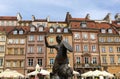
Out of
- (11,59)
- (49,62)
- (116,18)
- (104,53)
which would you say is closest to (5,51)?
(11,59)

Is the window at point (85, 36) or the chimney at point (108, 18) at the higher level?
the chimney at point (108, 18)

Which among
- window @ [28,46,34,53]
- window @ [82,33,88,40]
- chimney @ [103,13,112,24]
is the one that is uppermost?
chimney @ [103,13,112,24]

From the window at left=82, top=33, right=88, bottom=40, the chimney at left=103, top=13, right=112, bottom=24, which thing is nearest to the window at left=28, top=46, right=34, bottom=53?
the window at left=82, top=33, right=88, bottom=40

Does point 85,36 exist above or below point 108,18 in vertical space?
below

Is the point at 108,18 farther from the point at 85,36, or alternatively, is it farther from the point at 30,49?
the point at 30,49

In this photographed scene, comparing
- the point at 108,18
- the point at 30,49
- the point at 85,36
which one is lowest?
the point at 30,49

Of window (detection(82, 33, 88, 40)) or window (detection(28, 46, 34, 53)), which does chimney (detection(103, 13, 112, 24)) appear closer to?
window (detection(82, 33, 88, 40))

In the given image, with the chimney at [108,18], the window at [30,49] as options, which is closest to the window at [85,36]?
the window at [30,49]

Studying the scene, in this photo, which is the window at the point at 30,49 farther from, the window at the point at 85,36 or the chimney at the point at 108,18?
the chimney at the point at 108,18

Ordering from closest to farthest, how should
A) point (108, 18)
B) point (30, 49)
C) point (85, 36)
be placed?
point (30, 49), point (85, 36), point (108, 18)

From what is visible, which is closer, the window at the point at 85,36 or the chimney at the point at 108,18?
the window at the point at 85,36

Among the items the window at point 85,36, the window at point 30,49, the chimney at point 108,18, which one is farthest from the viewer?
the chimney at point 108,18

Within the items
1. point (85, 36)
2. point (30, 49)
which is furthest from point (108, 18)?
point (30, 49)

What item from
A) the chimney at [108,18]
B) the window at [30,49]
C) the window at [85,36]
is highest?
the chimney at [108,18]
